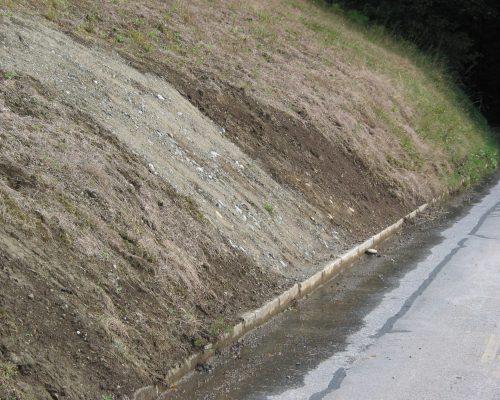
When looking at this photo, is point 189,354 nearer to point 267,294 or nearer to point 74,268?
point 74,268

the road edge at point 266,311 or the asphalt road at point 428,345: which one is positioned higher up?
the asphalt road at point 428,345

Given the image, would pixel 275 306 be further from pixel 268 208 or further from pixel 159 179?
pixel 268 208

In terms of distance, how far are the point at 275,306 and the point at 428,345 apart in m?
1.91

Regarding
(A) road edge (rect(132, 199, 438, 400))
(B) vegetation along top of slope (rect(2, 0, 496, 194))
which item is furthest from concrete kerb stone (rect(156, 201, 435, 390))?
(B) vegetation along top of slope (rect(2, 0, 496, 194))

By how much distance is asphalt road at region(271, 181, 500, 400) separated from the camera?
7109 millimetres

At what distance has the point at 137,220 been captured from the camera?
8.95 meters

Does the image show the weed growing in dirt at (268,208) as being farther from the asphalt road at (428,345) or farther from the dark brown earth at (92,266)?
the asphalt road at (428,345)

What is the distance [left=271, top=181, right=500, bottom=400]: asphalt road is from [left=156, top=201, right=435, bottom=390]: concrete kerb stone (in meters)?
0.89

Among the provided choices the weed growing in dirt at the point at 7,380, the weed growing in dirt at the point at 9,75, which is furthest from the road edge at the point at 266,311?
the weed growing in dirt at the point at 9,75

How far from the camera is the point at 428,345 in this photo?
8305 mm

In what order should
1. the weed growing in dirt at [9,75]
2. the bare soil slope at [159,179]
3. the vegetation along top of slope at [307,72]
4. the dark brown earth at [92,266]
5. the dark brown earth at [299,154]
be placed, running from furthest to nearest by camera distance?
the vegetation along top of slope at [307,72], the dark brown earth at [299,154], the weed growing in dirt at [9,75], the bare soil slope at [159,179], the dark brown earth at [92,266]

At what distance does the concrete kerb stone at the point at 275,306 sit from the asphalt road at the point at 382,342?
109 millimetres

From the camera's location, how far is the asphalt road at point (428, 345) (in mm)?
7109

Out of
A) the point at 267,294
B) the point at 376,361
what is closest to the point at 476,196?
the point at 267,294
